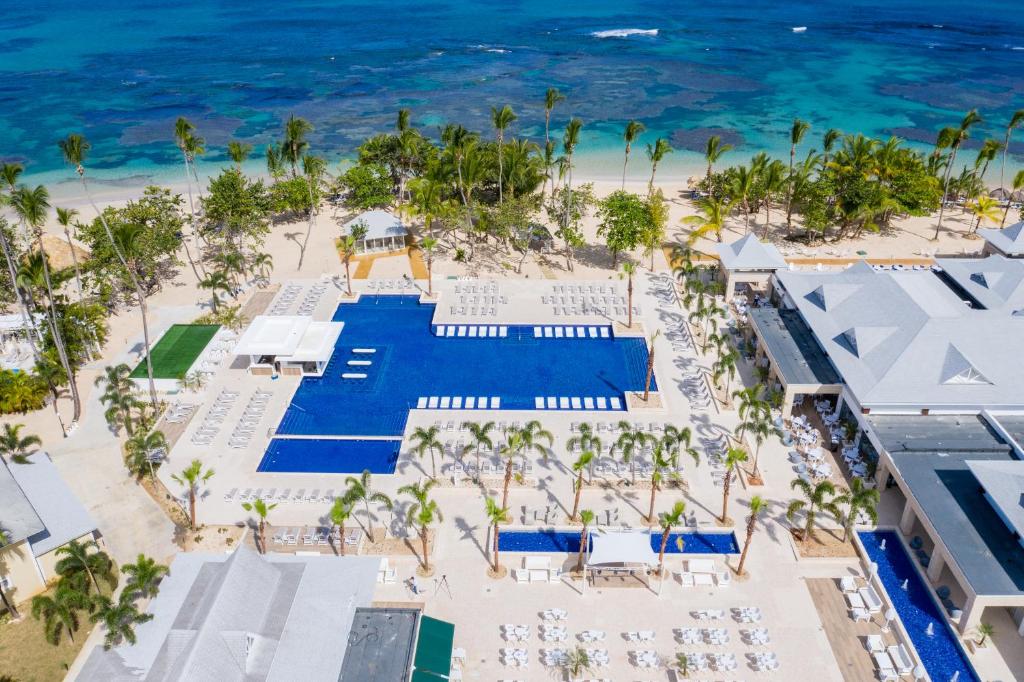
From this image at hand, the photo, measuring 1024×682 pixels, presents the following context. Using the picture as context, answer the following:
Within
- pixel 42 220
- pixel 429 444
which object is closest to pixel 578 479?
pixel 429 444

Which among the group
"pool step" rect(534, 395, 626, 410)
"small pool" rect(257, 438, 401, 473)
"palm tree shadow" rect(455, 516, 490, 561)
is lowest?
"small pool" rect(257, 438, 401, 473)

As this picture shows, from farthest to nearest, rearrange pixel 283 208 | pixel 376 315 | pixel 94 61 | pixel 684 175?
pixel 94 61
pixel 684 175
pixel 283 208
pixel 376 315

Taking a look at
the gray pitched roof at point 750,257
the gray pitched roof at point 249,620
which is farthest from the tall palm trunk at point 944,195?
the gray pitched roof at point 249,620

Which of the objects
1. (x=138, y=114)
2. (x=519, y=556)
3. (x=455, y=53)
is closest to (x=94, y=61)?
(x=138, y=114)

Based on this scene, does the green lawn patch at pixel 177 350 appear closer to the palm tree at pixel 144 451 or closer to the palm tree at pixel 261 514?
the palm tree at pixel 144 451

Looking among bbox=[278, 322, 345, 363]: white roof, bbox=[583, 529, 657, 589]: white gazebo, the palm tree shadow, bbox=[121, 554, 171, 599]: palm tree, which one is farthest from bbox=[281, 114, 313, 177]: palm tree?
bbox=[583, 529, 657, 589]: white gazebo

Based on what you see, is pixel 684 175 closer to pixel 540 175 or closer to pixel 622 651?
pixel 540 175

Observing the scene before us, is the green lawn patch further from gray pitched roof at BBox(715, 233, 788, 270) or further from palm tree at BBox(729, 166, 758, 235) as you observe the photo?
palm tree at BBox(729, 166, 758, 235)
